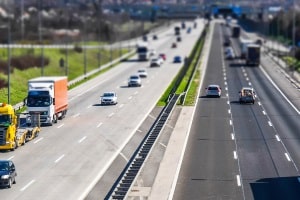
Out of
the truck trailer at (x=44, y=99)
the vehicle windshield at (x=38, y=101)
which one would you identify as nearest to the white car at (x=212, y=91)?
the truck trailer at (x=44, y=99)

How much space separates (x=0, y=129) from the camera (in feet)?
166

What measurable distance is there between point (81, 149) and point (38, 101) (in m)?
11.1

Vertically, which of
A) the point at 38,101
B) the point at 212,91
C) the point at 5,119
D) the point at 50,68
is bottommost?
the point at 50,68

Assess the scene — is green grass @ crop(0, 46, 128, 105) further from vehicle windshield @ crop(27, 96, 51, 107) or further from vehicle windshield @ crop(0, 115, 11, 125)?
vehicle windshield @ crop(0, 115, 11, 125)

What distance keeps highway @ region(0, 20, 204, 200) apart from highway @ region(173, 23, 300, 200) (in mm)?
4174

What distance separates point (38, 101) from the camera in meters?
63.0

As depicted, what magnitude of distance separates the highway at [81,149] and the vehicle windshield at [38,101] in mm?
1760

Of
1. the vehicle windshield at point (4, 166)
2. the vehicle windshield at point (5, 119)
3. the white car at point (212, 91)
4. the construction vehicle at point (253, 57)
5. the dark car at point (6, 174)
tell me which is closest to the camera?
the dark car at point (6, 174)

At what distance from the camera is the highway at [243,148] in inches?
1569

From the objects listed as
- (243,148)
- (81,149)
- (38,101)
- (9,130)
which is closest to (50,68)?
(38,101)

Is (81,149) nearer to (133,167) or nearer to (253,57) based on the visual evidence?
(133,167)

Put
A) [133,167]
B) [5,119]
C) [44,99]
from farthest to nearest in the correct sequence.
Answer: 1. [44,99]
2. [5,119]
3. [133,167]

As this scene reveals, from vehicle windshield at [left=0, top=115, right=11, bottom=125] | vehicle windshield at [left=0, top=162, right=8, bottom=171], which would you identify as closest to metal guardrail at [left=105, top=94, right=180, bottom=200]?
vehicle windshield at [left=0, top=162, right=8, bottom=171]

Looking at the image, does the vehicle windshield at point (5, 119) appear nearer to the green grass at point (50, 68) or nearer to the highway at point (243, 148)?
the highway at point (243, 148)
